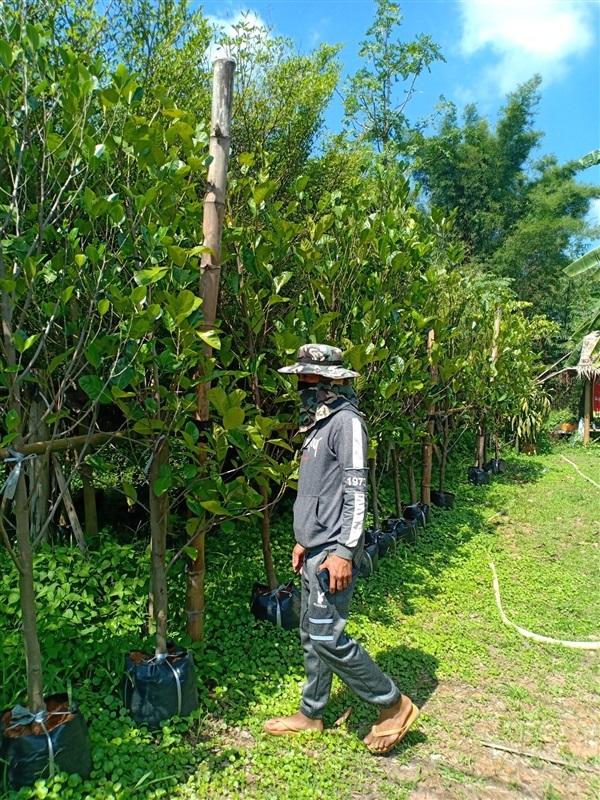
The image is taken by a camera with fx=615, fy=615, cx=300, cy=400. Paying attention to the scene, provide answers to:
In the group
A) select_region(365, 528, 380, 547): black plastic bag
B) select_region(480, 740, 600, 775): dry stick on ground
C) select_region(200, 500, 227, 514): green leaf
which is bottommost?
select_region(480, 740, 600, 775): dry stick on ground

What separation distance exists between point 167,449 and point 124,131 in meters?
1.48

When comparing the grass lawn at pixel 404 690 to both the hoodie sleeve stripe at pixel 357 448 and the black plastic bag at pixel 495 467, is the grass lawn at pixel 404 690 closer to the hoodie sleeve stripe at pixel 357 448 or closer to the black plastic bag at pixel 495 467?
the hoodie sleeve stripe at pixel 357 448

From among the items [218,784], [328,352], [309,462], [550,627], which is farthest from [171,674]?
[550,627]

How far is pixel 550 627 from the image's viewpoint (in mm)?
4418

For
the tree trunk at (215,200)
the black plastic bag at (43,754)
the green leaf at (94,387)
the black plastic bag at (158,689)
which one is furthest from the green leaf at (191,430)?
the black plastic bag at (43,754)

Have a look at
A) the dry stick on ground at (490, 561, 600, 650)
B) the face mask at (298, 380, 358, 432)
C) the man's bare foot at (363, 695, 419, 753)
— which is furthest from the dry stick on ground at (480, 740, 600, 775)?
the face mask at (298, 380, 358, 432)

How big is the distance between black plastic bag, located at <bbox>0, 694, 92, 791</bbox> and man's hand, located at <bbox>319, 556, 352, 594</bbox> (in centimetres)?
117

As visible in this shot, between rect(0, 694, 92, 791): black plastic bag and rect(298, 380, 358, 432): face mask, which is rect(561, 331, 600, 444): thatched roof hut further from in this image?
rect(0, 694, 92, 791): black plastic bag

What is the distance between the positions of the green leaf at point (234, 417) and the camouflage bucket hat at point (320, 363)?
0.35m

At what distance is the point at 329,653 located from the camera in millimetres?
2797

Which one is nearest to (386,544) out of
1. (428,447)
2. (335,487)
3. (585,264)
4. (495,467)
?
(428,447)

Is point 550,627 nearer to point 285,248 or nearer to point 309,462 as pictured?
point 309,462

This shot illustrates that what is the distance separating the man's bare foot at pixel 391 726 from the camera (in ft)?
9.36

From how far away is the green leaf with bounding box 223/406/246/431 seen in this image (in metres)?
2.78
